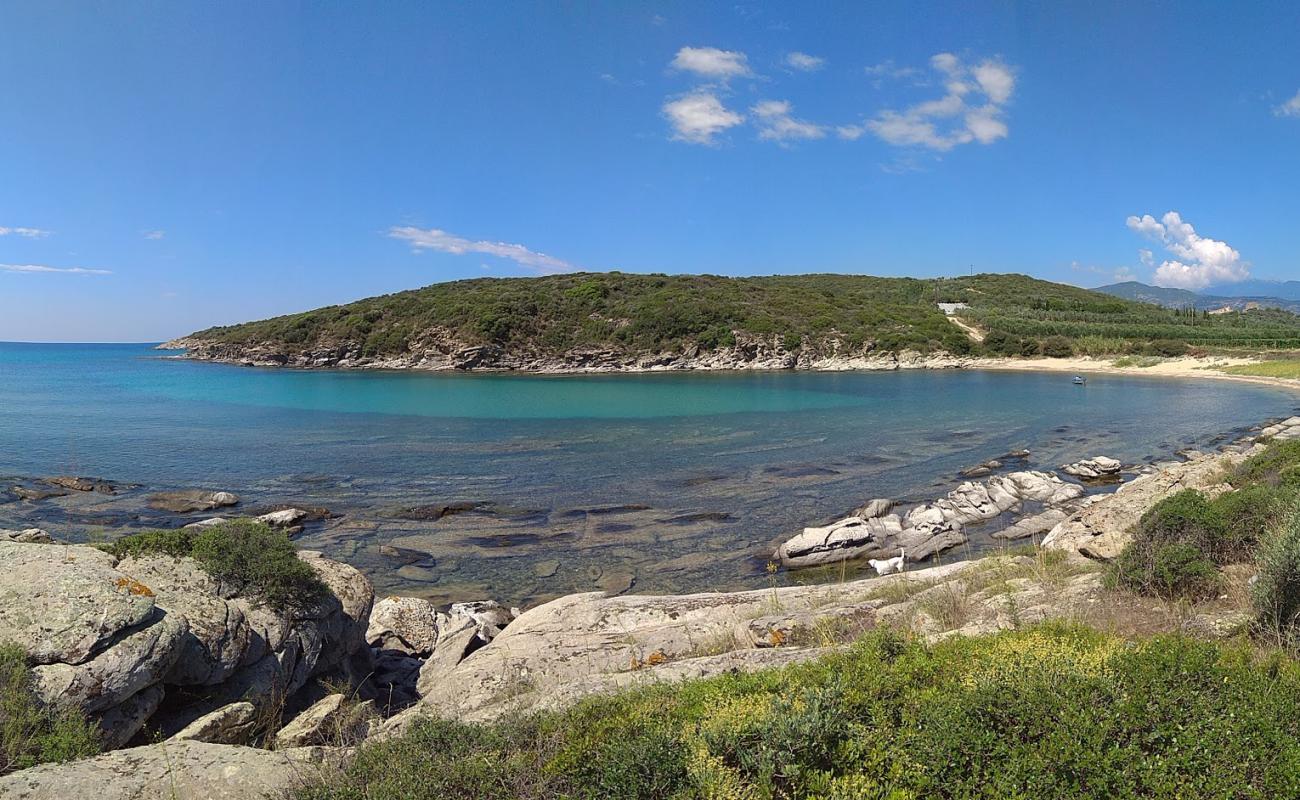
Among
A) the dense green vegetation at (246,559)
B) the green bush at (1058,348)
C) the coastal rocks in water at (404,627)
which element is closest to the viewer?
the dense green vegetation at (246,559)

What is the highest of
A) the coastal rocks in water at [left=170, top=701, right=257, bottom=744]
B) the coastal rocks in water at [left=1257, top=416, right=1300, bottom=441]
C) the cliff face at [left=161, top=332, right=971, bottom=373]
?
the cliff face at [left=161, top=332, right=971, bottom=373]

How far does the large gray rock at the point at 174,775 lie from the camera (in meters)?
4.57

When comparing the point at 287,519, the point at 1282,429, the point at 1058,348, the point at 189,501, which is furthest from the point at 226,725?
the point at 1058,348

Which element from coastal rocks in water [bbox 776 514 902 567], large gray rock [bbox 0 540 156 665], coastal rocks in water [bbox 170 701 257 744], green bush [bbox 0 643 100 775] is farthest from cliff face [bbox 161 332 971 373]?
green bush [bbox 0 643 100 775]

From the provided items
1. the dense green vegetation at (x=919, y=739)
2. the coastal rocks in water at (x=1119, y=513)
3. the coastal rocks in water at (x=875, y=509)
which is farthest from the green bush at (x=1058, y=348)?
the dense green vegetation at (x=919, y=739)

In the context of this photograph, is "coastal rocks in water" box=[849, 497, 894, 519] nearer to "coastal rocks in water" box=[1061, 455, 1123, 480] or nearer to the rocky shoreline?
the rocky shoreline

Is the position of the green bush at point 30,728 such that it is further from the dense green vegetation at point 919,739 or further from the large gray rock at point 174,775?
the dense green vegetation at point 919,739

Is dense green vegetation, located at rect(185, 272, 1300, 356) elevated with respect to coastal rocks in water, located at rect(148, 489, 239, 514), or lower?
elevated

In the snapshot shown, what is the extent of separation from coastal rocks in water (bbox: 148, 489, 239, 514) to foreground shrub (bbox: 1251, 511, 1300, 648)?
2567cm

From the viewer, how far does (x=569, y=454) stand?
3081 cm

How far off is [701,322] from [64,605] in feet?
306

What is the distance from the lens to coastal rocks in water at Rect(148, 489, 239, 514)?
2123cm

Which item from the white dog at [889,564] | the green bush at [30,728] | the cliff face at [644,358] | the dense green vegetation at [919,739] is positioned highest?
the cliff face at [644,358]

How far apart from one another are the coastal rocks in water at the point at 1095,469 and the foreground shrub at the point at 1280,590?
20899 mm
